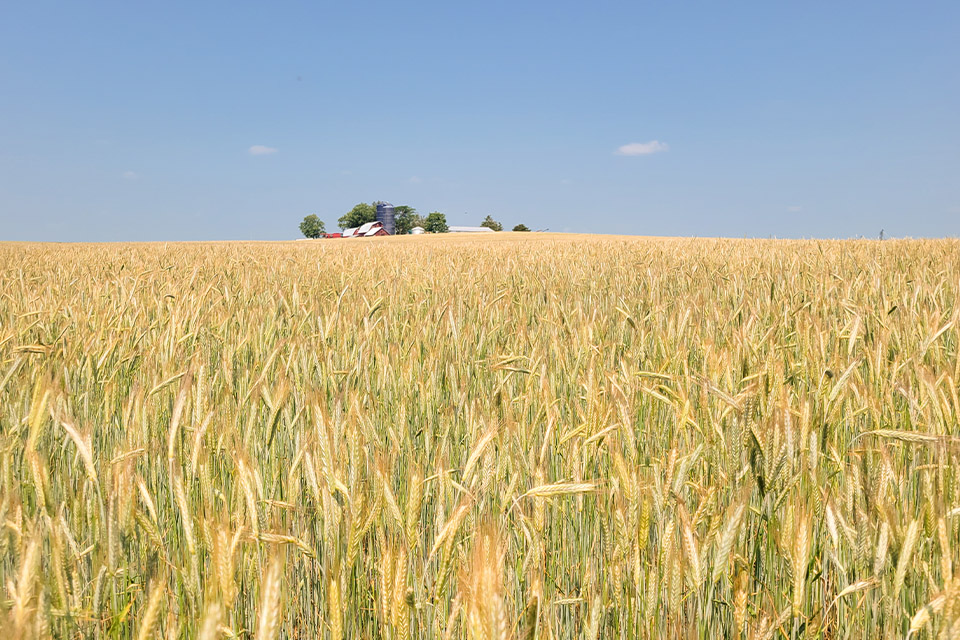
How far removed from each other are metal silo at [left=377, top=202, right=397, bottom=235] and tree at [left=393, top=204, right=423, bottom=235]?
6.72 metres

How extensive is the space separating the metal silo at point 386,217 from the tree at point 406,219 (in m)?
6.72

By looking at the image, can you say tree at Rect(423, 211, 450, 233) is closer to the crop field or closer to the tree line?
the tree line

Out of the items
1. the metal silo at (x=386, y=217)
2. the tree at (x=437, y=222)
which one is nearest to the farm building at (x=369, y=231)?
the metal silo at (x=386, y=217)

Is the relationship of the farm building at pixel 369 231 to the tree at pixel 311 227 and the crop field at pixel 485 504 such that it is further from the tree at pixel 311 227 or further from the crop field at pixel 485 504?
the crop field at pixel 485 504

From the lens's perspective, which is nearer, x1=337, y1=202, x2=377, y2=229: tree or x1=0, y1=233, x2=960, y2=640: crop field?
x1=0, y1=233, x2=960, y2=640: crop field

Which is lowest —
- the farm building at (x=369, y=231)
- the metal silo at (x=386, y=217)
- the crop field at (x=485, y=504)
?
the crop field at (x=485, y=504)

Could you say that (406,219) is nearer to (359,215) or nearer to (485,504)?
(359,215)

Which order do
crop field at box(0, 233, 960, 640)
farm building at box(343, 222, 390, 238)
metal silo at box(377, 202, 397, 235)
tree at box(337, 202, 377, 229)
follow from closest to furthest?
crop field at box(0, 233, 960, 640) → farm building at box(343, 222, 390, 238) → metal silo at box(377, 202, 397, 235) → tree at box(337, 202, 377, 229)

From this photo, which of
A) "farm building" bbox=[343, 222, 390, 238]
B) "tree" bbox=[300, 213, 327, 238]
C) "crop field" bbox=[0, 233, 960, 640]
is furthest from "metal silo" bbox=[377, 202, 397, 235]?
"crop field" bbox=[0, 233, 960, 640]

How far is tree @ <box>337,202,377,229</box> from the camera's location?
261 feet

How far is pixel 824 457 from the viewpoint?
1467mm

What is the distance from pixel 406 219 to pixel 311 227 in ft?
46.5

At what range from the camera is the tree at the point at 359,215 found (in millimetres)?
79625

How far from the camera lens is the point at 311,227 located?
81.6 m
